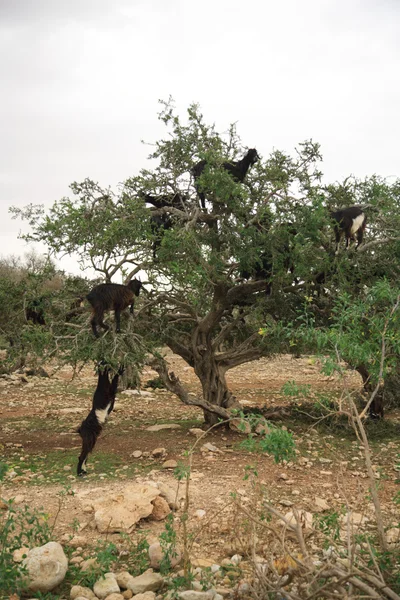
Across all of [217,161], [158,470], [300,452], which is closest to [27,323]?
[158,470]

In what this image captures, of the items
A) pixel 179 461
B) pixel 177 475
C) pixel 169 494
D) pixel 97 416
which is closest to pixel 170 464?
pixel 179 461

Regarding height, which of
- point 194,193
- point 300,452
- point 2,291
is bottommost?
point 300,452

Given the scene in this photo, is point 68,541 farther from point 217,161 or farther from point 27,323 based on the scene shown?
point 217,161

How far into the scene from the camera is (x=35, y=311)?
8406mm

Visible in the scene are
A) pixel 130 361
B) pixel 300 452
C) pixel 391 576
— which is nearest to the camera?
pixel 391 576

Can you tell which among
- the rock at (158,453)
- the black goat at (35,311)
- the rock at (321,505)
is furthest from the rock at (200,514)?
the black goat at (35,311)

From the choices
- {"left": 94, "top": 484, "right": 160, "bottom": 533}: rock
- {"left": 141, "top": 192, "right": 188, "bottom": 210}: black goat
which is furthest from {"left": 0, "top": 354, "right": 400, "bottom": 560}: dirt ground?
{"left": 141, "top": 192, "right": 188, "bottom": 210}: black goat

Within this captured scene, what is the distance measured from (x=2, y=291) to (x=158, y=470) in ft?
11.9

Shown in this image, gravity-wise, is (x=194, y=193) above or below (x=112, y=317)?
above

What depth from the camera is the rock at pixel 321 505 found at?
18.8 feet

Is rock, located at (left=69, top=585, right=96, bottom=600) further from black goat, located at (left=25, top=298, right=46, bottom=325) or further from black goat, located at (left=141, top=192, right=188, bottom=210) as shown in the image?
black goat, located at (left=141, top=192, right=188, bottom=210)

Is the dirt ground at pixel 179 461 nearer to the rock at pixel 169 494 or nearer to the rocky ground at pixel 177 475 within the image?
the rocky ground at pixel 177 475

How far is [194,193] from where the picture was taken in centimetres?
866

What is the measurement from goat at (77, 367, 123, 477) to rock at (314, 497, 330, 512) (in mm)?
2847
